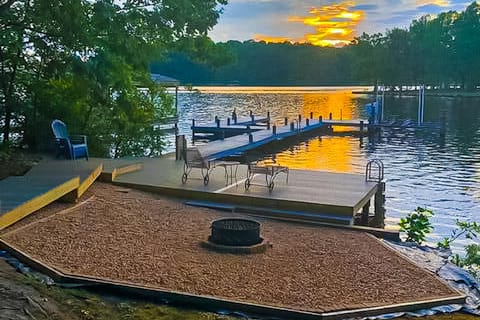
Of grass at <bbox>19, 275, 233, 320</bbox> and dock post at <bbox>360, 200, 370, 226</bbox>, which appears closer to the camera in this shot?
grass at <bbox>19, 275, 233, 320</bbox>

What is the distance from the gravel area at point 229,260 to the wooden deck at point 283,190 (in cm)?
53

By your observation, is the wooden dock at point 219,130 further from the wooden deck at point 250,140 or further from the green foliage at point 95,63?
the green foliage at point 95,63

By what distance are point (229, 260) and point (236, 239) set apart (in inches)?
14.8

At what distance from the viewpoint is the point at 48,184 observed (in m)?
6.95

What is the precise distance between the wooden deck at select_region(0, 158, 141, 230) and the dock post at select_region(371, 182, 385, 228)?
4195 mm

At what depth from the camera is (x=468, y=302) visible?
4555 mm

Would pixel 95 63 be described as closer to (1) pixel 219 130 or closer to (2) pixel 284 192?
(2) pixel 284 192

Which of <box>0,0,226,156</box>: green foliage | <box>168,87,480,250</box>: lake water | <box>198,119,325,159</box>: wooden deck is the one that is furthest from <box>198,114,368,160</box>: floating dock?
<box>0,0,226,156</box>: green foliage

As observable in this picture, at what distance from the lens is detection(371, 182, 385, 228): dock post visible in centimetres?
920

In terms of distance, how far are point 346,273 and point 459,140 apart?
1951 cm

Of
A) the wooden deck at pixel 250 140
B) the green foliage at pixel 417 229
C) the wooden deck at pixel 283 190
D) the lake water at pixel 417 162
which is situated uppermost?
the wooden deck at pixel 283 190

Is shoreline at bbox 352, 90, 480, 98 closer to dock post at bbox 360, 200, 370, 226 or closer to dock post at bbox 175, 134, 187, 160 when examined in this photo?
dock post at bbox 175, 134, 187, 160

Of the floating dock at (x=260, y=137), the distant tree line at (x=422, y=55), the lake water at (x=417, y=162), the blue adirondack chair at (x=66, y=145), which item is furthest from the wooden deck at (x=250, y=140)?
the distant tree line at (x=422, y=55)

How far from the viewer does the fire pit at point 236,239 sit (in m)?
5.46
